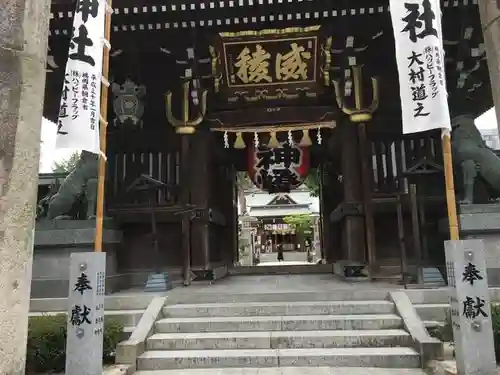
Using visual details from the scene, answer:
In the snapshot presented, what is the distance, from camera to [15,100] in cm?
349

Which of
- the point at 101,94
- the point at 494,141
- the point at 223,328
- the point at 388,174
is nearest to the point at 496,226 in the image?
the point at 388,174

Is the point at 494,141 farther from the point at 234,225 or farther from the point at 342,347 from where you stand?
the point at 342,347

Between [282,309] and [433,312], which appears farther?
[282,309]

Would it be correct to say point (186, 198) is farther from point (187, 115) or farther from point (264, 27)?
point (264, 27)

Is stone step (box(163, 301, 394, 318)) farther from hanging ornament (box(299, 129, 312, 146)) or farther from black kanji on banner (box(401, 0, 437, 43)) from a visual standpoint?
hanging ornament (box(299, 129, 312, 146))

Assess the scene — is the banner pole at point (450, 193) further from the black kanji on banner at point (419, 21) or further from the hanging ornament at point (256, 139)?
the hanging ornament at point (256, 139)

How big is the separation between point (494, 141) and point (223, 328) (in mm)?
43811

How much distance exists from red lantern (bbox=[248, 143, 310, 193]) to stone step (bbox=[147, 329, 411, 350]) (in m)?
5.86

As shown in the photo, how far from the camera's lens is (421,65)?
5086mm

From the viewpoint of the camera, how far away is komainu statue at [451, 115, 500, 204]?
8180mm

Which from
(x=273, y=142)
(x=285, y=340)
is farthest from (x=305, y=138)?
(x=285, y=340)

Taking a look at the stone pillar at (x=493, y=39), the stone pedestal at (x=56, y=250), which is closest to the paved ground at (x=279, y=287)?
the stone pedestal at (x=56, y=250)

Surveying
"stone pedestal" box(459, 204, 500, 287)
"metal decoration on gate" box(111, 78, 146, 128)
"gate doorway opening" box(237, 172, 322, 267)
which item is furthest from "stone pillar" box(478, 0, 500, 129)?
"gate doorway opening" box(237, 172, 322, 267)

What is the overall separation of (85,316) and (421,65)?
4.78 meters
